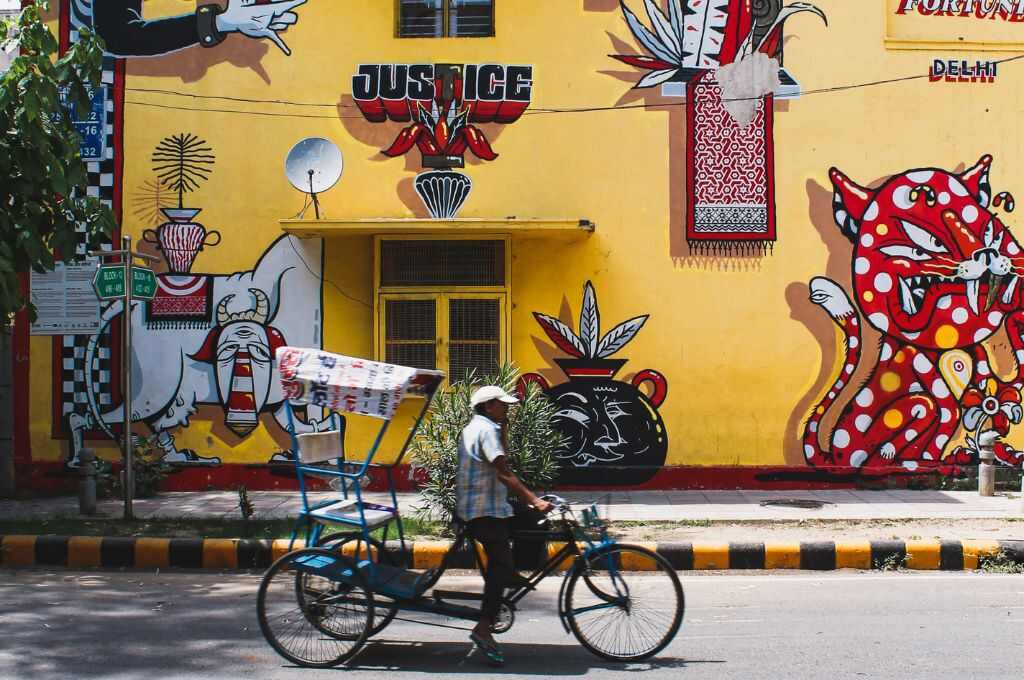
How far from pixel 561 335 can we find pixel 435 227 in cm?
193

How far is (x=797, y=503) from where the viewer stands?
1088 centimetres

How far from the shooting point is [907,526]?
31.6 feet

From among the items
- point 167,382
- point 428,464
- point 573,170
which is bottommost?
point 428,464

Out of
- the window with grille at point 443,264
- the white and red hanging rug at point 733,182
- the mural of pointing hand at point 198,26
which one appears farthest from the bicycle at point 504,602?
the mural of pointing hand at point 198,26

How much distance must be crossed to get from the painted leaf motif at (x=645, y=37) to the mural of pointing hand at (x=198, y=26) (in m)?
3.78

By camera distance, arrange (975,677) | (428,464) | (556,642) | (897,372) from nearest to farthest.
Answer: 1. (975,677)
2. (556,642)
3. (428,464)
4. (897,372)

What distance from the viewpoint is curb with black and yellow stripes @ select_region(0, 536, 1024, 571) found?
866cm

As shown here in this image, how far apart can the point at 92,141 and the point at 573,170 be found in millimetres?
5545

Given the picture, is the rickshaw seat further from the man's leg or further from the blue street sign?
the blue street sign

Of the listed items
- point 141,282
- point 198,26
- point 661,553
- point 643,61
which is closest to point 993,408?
point 661,553

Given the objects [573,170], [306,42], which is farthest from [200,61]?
[573,170]

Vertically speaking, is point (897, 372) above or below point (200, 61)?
below

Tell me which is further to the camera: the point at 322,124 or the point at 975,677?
the point at 322,124

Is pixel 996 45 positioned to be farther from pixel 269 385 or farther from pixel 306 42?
pixel 269 385
